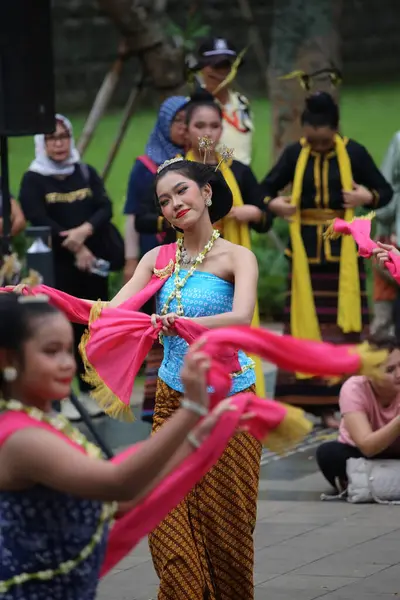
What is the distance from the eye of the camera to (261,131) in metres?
21.7

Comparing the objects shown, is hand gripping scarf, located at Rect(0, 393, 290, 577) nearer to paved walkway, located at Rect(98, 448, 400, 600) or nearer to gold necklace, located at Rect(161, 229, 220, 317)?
gold necklace, located at Rect(161, 229, 220, 317)

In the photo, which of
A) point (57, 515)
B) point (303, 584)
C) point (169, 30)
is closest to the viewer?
point (57, 515)

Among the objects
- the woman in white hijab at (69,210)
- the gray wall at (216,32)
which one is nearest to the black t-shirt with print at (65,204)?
the woman in white hijab at (69,210)

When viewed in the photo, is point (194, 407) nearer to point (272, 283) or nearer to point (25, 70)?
point (25, 70)

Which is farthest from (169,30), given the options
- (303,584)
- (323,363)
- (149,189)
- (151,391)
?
(323,363)

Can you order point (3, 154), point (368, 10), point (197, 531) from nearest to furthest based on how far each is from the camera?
point (197, 531) → point (3, 154) → point (368, 10)

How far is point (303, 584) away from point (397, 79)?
19478 millimetres

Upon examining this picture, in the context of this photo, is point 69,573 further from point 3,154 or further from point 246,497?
point 3,154

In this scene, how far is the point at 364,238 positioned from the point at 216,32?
17.1 m

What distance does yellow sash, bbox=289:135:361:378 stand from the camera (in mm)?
9445

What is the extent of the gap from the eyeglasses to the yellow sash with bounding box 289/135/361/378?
1649mm

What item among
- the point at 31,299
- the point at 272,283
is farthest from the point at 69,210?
the point at 31,299

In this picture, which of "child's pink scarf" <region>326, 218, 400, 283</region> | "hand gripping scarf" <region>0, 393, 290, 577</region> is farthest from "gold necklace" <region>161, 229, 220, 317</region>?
"hand gripping scarf" <region>0, 393, 290, 577</region>

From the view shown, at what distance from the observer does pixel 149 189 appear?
30.6 feet
